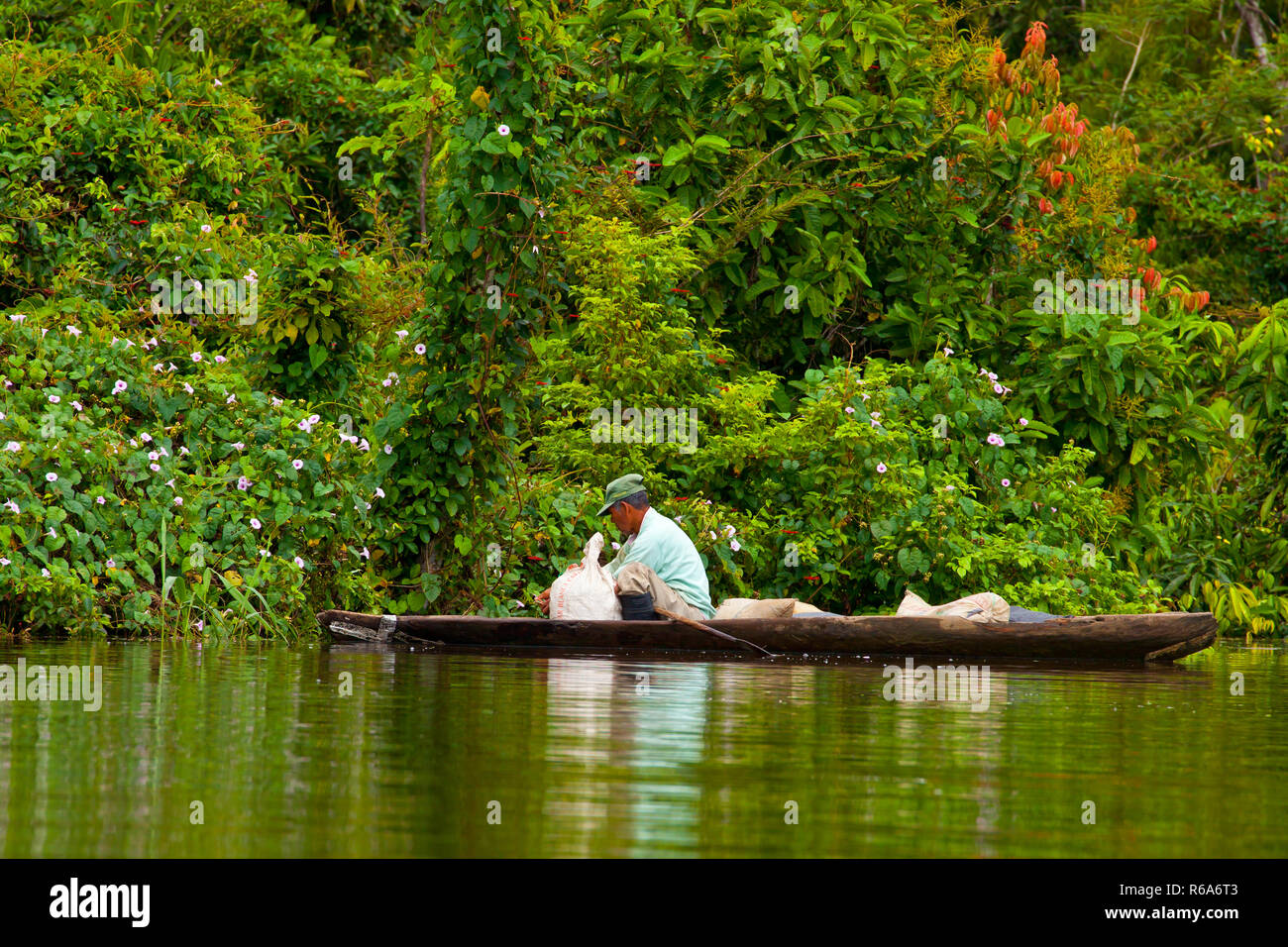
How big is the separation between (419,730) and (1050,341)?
10.4 m

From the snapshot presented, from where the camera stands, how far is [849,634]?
34.4 feet

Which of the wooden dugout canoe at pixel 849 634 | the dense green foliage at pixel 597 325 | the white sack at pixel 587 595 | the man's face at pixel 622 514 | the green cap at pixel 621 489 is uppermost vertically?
the dense green foliage at pixel 597 325

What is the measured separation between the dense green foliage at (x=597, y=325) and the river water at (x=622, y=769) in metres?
3.37

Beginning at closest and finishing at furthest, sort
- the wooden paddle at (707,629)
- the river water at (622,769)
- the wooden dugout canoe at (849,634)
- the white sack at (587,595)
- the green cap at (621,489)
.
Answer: the river water at (622,769) < the wooden dugout canoe at (849,634) < the wooden paddle at (707,629) < the white sack at (587,595) < the green cap at (621,489)

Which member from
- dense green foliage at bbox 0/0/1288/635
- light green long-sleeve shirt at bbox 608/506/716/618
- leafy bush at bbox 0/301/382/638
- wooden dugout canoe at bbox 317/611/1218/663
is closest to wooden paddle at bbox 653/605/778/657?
wooden dugout canoe at bbox 317/611/1218/663

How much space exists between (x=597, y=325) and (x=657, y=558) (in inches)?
111

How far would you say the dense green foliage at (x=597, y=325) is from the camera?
11719 millimetres

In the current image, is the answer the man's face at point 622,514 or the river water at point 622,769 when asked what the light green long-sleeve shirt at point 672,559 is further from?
the river water at point 622,769

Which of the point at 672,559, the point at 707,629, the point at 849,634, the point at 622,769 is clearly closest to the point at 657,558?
the point at 672,559

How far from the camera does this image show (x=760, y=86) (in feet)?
48.5

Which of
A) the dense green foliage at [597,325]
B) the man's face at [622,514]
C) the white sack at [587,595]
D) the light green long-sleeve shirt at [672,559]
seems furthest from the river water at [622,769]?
the dense green foliage at [597,325]

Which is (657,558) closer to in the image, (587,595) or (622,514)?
(622,514)
